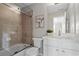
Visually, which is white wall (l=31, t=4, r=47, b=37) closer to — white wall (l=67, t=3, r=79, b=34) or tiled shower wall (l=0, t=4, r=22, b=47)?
tiled shower wall (l=0, t=4, r=22, b=47)

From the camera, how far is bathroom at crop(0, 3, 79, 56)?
4.99 ft

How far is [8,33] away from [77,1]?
3.44ft

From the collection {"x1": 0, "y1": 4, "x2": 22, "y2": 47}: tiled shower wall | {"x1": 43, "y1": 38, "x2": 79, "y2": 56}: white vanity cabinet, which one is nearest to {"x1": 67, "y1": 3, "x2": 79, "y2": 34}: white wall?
{"x1": 43, "y1": 38, "x2": 79, "y2": 56}: white vanity cabinet

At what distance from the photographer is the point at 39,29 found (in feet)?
5.26

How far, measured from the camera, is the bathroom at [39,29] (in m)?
1.52

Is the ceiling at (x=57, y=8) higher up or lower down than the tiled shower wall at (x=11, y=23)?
higher up

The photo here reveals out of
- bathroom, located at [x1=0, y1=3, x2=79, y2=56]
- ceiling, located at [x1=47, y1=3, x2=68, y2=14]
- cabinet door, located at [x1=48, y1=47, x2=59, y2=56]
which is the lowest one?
cabinet door, located at [x1=48, y1=47, x2=59, y2=56]

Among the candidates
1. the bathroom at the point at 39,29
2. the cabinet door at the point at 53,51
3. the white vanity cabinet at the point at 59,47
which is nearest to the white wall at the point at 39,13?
the bathroom at the point at 39,29

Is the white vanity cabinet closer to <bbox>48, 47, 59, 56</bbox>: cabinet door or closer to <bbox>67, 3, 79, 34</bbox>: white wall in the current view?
<bbox>48, 47, 59, 56</bbox>: cabinet door

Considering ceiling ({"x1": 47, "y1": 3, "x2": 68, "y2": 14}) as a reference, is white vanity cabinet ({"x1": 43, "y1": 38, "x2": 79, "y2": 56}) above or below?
below

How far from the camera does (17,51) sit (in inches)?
61.4

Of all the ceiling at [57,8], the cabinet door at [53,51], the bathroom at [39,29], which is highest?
the ceiling at [57,8]

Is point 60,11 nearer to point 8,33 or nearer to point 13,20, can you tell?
point 13,20

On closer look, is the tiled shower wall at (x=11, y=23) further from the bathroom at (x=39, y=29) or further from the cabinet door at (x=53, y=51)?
the cabinet door at (x=53, y=51)
